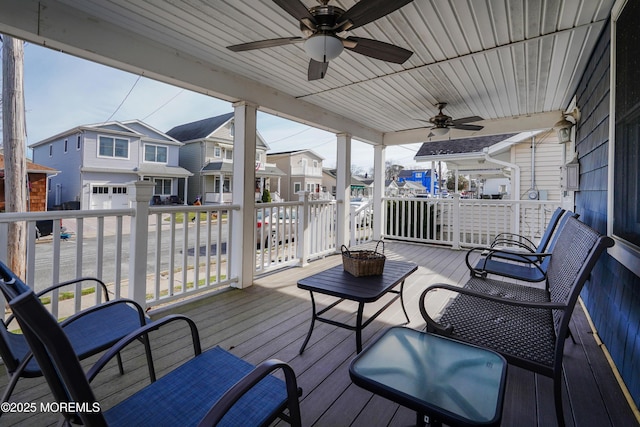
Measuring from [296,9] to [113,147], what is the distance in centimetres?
429

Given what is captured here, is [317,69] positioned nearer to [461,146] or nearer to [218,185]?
[461,146]

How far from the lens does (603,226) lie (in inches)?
94.5

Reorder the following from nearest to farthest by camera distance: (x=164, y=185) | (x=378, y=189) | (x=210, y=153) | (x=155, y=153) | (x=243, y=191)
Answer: (x=243, y=191) → (x=378, y=189) → (x=164, y=185) → (x=155, y=153) → (x=210, y=153)

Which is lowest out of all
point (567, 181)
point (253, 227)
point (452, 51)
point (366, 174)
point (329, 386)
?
point (329, 386)

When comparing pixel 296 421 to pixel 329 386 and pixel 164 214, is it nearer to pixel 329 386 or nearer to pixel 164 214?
pixel 329 386

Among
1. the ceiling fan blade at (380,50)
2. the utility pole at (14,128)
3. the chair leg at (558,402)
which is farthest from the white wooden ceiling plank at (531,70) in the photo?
the utility pole at (14,128)

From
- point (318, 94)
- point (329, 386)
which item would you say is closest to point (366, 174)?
point (318, 94)

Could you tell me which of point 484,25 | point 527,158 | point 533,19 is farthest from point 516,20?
point 527,158

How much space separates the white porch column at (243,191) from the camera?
350 centimetres

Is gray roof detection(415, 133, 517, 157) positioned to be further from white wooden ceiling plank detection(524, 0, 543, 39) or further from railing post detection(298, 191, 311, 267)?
white wooden ceiling plank detection(524, 0, 543, 39)

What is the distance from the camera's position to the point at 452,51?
9.52ft

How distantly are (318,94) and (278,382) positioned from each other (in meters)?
3.78

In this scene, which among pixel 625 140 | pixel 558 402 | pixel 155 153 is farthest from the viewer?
pixel 155 153

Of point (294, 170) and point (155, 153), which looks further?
point (294, 170)
